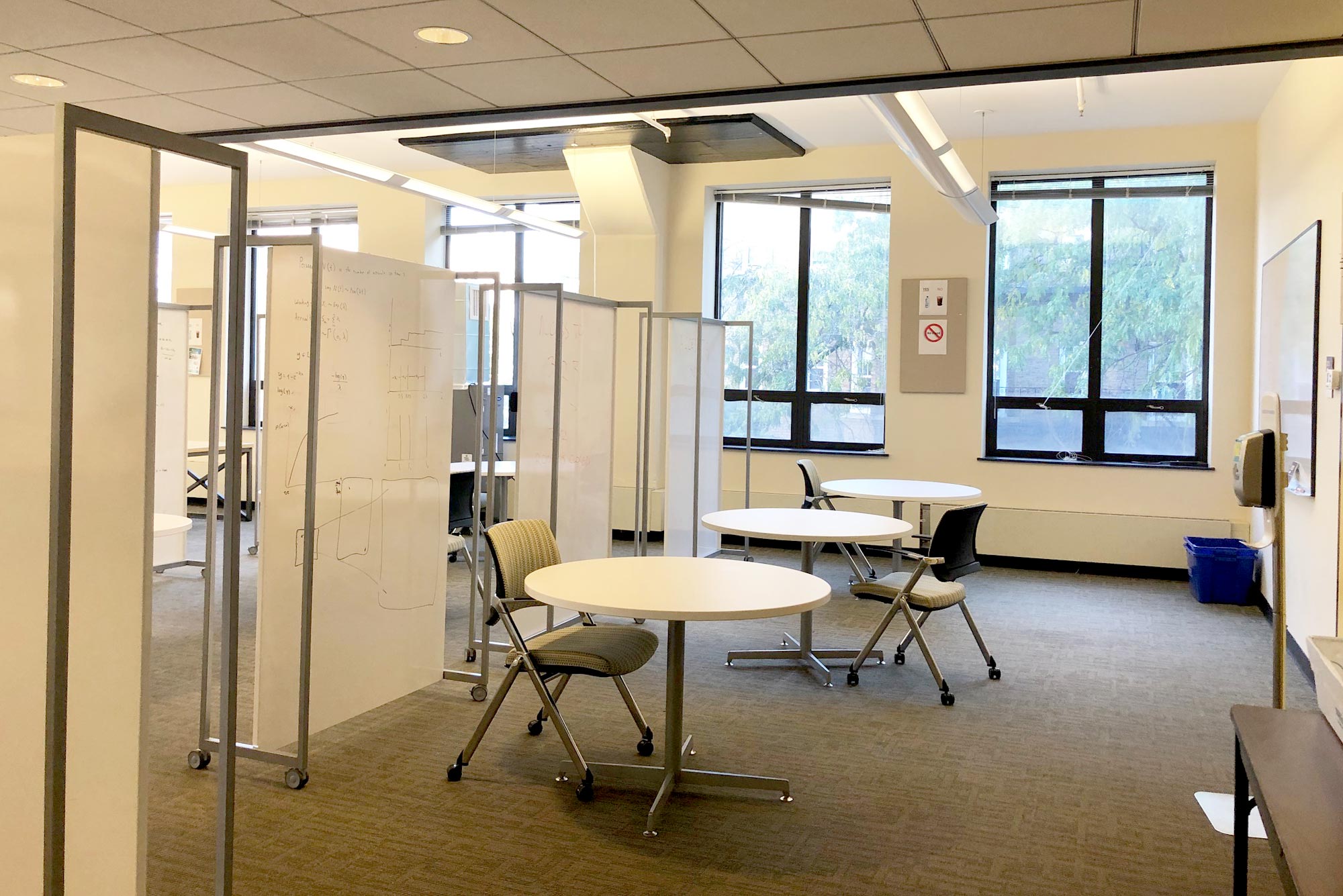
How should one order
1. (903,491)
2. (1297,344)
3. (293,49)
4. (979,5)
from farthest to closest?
(903,491)
(1297,344)
(293,49)
(979,5)

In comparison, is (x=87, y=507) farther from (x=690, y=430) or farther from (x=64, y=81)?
(x=690, y=430)

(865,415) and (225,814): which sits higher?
(865,415)

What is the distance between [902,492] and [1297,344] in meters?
2.44

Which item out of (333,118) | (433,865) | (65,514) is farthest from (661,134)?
(65,514)

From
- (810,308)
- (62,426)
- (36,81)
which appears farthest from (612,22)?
(810,308)

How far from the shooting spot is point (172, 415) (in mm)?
6922

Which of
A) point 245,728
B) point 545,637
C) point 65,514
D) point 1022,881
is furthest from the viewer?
point 245,728

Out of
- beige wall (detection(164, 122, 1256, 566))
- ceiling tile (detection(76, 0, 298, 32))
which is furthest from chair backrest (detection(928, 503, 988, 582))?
beige wall (detection(164, 122, 1256, 566))

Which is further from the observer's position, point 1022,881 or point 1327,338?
point 1327,338

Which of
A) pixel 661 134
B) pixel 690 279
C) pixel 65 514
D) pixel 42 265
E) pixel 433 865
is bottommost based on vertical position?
pixel 433 865

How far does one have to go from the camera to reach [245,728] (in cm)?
437

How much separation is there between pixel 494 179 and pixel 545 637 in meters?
7.51

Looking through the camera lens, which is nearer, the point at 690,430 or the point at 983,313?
the point at 690,430

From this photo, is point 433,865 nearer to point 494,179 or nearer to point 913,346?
point 913,346
